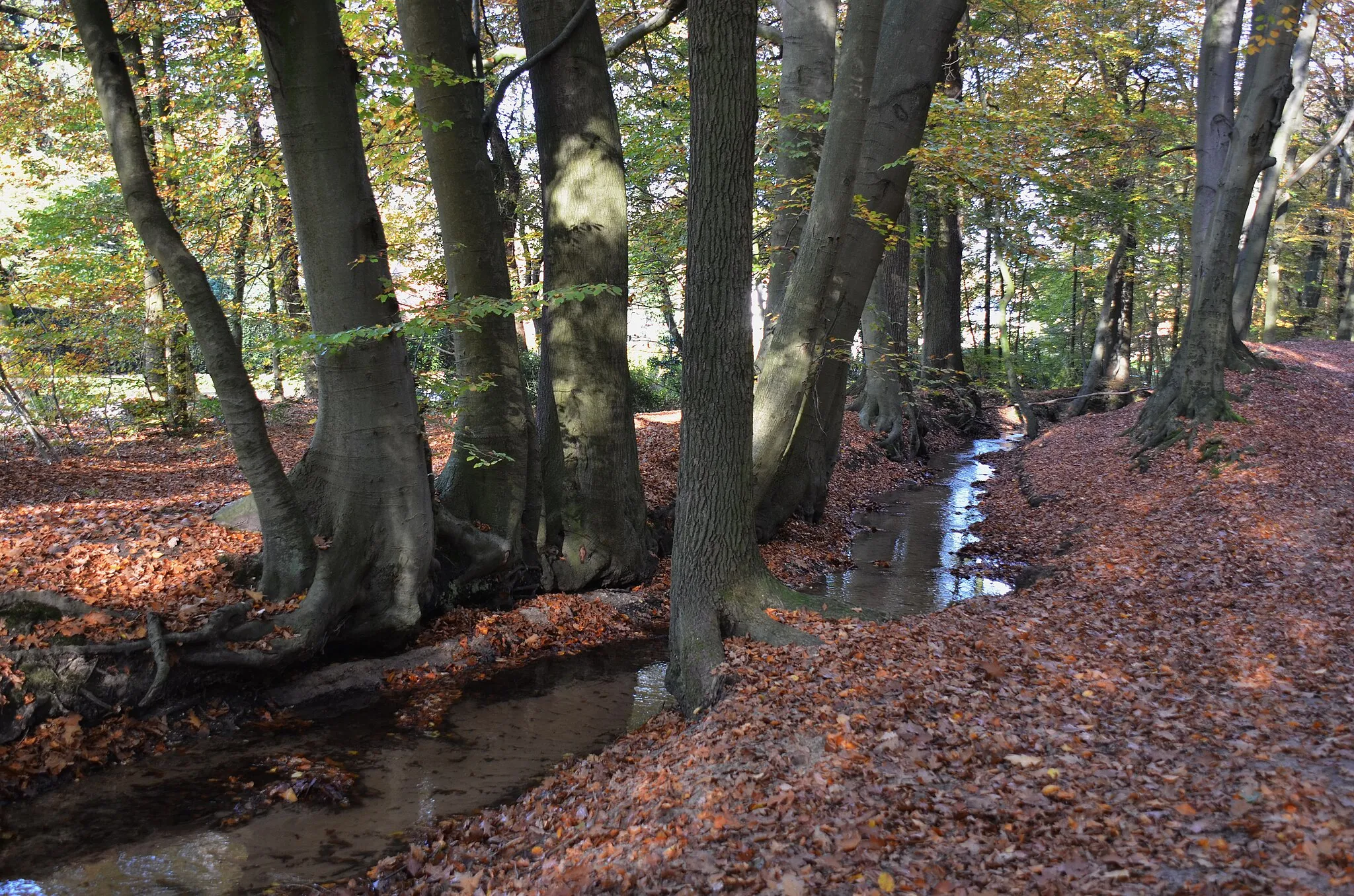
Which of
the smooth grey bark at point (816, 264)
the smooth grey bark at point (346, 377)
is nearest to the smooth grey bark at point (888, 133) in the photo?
the smooth grey bark at point (816, 264)

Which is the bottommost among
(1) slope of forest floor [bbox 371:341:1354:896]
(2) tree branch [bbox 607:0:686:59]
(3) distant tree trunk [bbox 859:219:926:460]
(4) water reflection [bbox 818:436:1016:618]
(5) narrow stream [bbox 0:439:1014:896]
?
(4) water reflection [bbox 818:436:1016:618]

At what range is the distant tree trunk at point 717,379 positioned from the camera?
6000 millimetres

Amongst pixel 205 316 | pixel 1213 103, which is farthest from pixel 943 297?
pixel 205 316

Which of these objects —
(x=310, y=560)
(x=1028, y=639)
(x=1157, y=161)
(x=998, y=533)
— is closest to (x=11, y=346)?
(x=310, y=560)

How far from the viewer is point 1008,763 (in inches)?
163

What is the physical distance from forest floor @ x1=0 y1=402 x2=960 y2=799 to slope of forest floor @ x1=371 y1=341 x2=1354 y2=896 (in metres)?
2.44

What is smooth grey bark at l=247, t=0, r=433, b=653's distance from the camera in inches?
256

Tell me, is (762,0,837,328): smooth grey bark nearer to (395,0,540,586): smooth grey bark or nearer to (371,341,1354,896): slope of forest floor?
(395,0,540,586): smooth grey bark

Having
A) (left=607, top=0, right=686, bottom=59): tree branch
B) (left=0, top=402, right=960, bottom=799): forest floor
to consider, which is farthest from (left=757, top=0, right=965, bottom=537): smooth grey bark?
(left=0, top=402, right=960, bottom=799): forest floor

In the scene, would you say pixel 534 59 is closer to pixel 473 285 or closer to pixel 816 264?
pixel 473 285

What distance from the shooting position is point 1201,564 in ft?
25.2

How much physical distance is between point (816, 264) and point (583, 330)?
8.96ft

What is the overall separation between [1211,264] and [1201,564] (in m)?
6.85

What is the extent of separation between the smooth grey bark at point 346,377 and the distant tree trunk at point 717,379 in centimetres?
253
